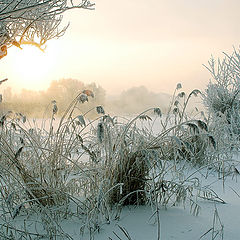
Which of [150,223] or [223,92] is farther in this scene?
[223,92]

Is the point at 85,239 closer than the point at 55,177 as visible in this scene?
Yes

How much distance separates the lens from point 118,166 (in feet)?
6.66

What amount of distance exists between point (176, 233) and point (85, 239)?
1.53ft

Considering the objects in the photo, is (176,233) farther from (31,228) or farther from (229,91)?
(229,91)

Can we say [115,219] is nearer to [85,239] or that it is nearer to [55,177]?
[85,239]

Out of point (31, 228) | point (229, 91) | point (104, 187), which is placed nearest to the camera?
point (31, 228)

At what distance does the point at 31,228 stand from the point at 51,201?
238 mm

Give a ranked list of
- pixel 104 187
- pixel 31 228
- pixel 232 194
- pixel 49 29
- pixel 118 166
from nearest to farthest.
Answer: pixel 31 228 < pixel 104 187 < pixel 118 166 < pixel 232 194 < pixel 49 29

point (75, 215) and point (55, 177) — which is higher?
point (55, 177)

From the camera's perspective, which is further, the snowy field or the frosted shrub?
the frosted shrub

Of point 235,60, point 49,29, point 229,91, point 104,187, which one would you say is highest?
point 49,29

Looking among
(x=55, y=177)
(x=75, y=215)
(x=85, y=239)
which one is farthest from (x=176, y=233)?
(x=55, y=177)

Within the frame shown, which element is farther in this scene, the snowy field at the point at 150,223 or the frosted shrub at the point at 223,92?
the frosted shrub at the point at 223,92

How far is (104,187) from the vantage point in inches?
72.9
